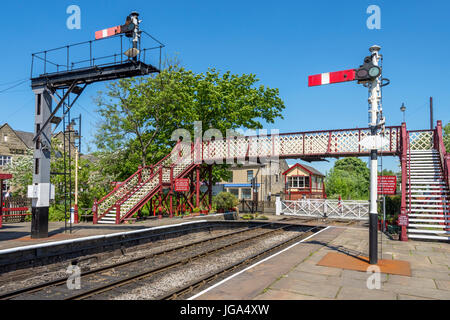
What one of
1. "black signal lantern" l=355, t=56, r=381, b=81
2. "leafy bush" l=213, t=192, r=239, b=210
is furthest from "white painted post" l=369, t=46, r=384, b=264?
"leafy bush" l=213, t=192, r=239, b=210

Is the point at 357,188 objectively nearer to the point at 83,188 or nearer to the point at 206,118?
the point at 206,118

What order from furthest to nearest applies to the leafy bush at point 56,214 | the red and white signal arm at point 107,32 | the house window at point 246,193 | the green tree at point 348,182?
the green tree at point 348,182, the house window at point 246,193, the leafy bush at point 56,214, the red and white signal arm at point 107,32

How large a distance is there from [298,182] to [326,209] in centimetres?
2004

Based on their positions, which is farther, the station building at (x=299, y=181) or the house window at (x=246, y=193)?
the house window at (x=246, y=193)

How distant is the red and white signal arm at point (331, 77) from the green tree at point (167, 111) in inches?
637

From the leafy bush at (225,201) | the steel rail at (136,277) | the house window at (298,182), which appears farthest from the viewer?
the house window at (298,182)

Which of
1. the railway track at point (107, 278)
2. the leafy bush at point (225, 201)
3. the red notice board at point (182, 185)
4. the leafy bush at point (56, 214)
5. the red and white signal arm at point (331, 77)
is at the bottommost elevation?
the railway track at point (107, 278)

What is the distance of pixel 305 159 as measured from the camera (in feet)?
66.8

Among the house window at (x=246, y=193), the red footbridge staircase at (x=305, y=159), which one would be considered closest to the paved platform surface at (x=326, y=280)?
the red footbridge staircase at (x=305, y=159)

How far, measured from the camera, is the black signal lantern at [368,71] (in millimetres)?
8641

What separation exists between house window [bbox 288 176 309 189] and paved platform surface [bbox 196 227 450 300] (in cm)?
3232

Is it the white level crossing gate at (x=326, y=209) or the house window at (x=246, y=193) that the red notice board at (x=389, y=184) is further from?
the house window at (x=246, y=193)

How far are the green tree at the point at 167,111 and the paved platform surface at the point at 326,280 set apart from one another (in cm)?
1714

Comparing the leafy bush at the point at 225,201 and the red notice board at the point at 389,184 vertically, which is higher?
the red notice board at the point at 389,184
